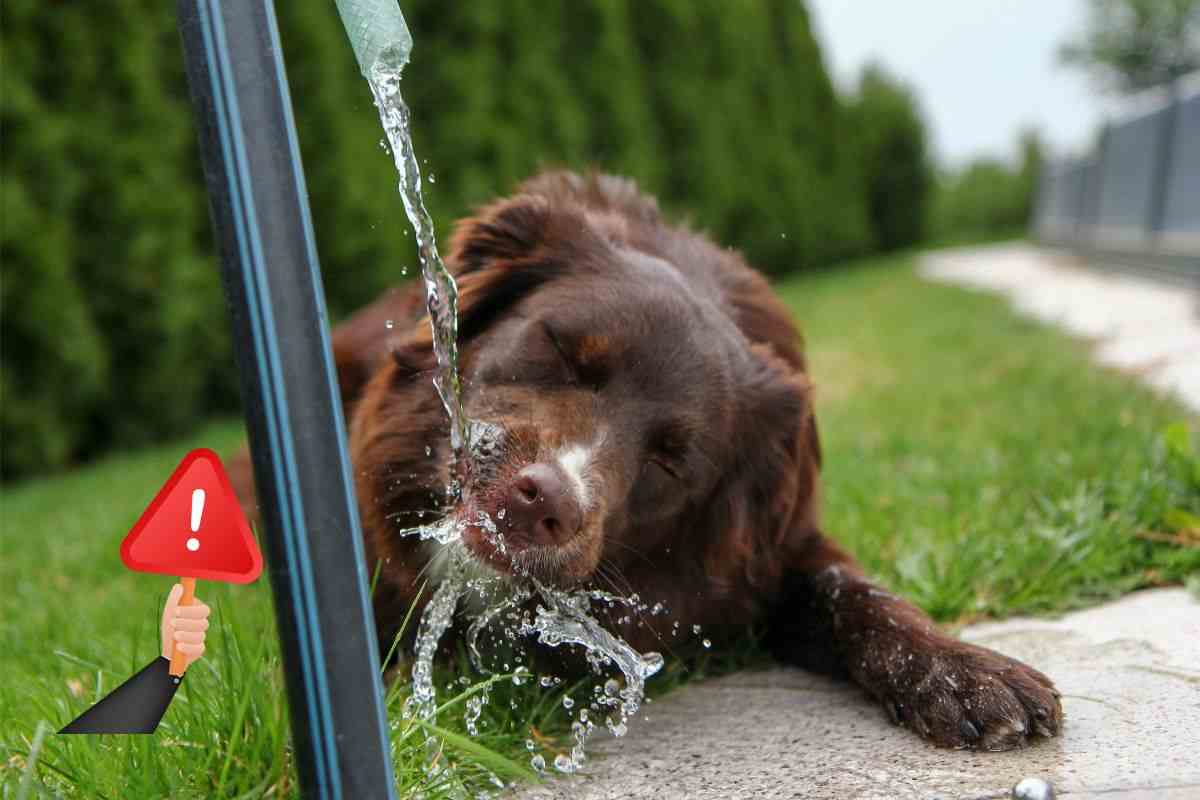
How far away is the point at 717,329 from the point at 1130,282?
30.5 ft

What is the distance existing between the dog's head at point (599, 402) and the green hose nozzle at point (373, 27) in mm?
781

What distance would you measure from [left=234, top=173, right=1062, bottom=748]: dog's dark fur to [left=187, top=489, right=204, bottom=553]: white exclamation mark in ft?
2.09

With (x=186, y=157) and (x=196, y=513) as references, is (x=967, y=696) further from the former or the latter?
(x=186, y=157)

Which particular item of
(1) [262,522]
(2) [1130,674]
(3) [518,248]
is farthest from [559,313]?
(2) [1130,674]

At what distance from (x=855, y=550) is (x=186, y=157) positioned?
6125mm

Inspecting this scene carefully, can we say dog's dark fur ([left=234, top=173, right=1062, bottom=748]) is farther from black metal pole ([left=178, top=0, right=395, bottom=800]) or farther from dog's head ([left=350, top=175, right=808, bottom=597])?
black metal pole ([left=178, top=0, right=395, bottom=800])

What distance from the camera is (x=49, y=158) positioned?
654 centimetres

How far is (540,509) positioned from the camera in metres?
1.98

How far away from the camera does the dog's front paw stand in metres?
1.93

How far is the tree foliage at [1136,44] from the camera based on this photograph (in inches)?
1283

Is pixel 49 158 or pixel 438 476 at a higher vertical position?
pixel 49 158

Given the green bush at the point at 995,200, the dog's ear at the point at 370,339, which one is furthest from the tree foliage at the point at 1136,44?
the dog's ear at the point at 370,339

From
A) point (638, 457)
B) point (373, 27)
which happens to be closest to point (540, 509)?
point (638, 457)

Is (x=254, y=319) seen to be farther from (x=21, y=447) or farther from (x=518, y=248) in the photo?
(x=21, y=447)
